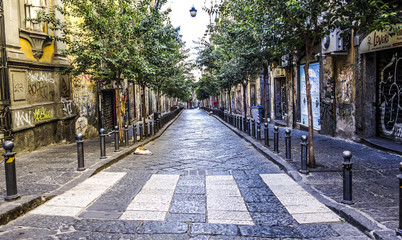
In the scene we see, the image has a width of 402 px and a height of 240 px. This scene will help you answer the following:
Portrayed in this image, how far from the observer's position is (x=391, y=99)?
9.34 meters

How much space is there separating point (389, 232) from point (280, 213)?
4.56 feet

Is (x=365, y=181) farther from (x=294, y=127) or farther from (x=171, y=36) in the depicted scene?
(x=294, y=127)

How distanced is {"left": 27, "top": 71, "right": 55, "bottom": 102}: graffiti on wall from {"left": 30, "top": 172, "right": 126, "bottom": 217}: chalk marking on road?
538cm

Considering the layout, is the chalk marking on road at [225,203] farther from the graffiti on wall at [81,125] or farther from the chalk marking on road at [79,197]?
the graffiti on wall at [81,125]

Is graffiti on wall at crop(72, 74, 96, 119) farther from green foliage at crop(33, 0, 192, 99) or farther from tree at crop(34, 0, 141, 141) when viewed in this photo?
tree at crop(34, 0, 141, 141)

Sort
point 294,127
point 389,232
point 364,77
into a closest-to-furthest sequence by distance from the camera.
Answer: point 389,232 → point 364,77 → point 294,127

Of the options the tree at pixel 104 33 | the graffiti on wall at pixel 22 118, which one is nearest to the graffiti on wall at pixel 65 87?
the tree at pixel 104 33

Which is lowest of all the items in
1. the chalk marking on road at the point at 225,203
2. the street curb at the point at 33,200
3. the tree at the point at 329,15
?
the chalk marking on road at the point at 225,203

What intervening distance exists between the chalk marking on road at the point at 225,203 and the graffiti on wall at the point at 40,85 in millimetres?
7272

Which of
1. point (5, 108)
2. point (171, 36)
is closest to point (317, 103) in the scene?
point (171, 36)

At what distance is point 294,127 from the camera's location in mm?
16922

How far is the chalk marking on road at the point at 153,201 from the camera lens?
177 inches

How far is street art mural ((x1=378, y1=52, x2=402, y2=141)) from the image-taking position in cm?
901

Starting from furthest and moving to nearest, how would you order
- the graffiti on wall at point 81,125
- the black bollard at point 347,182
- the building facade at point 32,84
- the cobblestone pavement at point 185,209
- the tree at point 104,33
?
the graffiti on wall at point 81,125
the tree at point 104,33
the building facade at point 32,84
the black bollard at point 347,182
the cobblestone pavement at point 185,209
